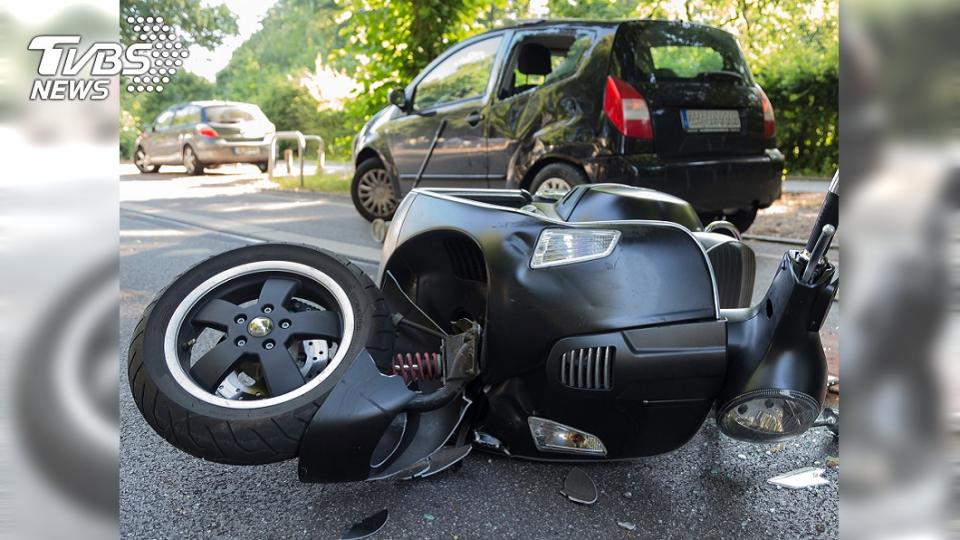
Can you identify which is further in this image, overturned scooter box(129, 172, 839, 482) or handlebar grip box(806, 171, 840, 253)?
overturned scooter box(129, 172, 839, 482)

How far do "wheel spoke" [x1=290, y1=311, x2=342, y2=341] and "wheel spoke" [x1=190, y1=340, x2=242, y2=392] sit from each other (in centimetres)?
17

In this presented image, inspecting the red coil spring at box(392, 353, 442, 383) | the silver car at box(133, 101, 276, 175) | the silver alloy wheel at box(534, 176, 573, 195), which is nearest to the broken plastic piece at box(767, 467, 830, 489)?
the red coil spring at box(392, 353, 442, 383)

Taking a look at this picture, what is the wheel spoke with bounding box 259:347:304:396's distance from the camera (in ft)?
7.78

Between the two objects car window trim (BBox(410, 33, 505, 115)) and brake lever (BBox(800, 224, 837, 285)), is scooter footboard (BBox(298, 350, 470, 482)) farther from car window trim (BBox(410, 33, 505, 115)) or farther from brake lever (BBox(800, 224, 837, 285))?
car window trim (BBox(410, 33, 505, 115))

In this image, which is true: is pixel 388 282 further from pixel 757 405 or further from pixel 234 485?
pixel 757 405

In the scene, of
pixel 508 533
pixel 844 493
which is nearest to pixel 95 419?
pixel 844 493

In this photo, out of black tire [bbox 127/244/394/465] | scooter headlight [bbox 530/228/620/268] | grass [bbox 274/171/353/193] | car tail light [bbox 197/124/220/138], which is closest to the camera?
black tire [bbox 127/244/394/465]

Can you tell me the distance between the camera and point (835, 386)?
135 inches

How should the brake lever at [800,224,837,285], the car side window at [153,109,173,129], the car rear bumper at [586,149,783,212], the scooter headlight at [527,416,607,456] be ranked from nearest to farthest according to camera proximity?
the brake lever at [800,224,837,285] → the scooter headlight at [527,416,607,456] → the car rear bumper at [586,149,783,212] → the car side window at [153,109,173,129]

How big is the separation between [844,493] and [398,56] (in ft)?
38.8

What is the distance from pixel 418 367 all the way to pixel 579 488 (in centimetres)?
67

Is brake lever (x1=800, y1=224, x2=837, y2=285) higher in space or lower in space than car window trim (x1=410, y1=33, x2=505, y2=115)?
lower

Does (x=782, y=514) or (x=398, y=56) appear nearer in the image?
(x=782, y=514)

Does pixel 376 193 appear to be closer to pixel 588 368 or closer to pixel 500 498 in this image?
pixel 500 498
